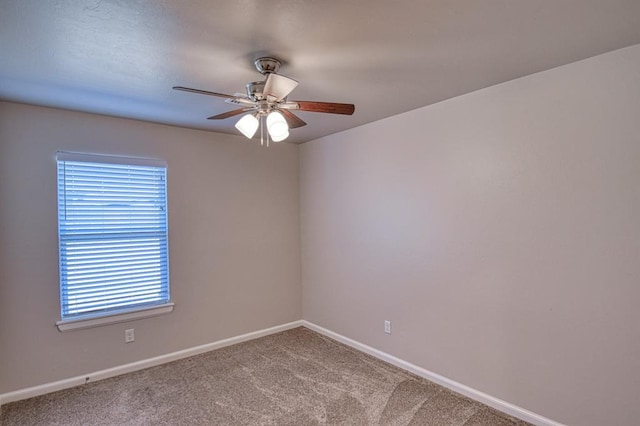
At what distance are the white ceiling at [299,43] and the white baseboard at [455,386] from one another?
7.45ft

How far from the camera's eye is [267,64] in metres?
2.00

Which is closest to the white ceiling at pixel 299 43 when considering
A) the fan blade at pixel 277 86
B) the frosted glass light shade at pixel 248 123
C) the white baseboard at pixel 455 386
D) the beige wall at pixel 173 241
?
the fan blade at pixel 277 86

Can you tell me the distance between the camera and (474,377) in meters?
2.61

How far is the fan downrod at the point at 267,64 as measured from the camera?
1961mm

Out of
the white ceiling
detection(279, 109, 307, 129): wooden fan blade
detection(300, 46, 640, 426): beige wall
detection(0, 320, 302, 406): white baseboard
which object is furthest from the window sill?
detection(279, 109, 307, 129): wooden fan blade

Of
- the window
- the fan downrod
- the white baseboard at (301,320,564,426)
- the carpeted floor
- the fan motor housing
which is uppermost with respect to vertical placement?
the fan downrod

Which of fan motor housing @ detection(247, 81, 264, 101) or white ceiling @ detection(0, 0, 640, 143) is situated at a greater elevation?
white ceiling @ detection(0, 0, 640, 143)

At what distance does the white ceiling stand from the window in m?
0.69

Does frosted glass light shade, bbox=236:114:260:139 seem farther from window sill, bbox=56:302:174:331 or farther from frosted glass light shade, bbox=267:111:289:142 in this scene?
window sill, bbox=56:302:174:331

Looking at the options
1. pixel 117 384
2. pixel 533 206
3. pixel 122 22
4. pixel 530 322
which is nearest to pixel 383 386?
pixel 530 322

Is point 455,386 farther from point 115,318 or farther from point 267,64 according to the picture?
point 115,318

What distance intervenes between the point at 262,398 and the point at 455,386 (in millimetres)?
1528

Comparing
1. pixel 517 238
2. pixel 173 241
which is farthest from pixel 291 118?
pixel 173 241

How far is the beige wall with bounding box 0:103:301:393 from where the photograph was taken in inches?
106
